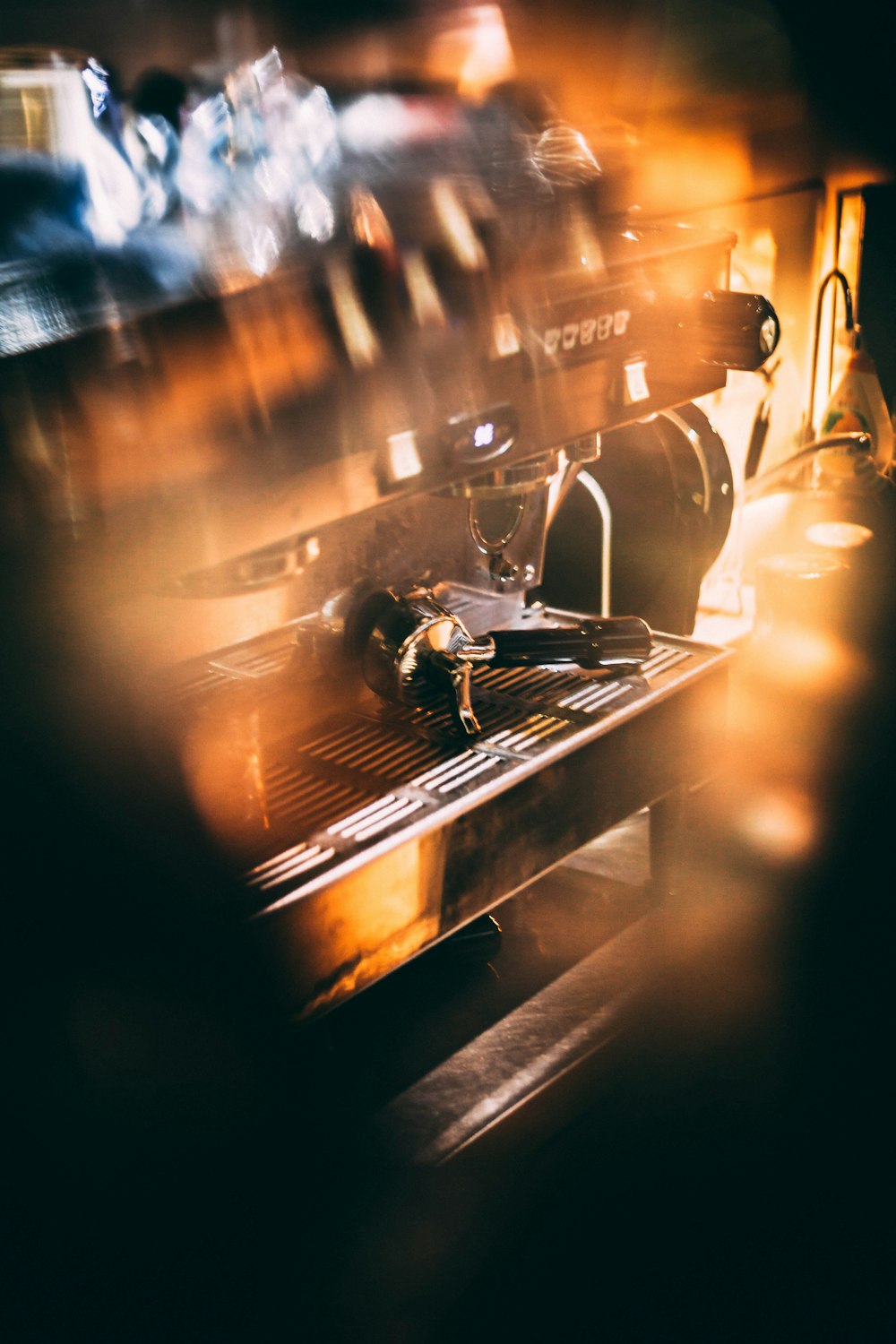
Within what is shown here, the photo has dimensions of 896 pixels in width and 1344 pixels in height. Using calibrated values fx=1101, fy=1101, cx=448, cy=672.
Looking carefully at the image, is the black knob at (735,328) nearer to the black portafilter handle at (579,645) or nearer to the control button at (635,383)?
the control button at (635,383)

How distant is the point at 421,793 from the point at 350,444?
344 millimetres

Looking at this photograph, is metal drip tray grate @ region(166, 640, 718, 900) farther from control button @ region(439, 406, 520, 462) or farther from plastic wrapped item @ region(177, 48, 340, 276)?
plastic wrapped item @ region(177, 48, 340, 276)

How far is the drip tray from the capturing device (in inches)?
34.6

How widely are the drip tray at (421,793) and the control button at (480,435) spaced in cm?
Answer: 30

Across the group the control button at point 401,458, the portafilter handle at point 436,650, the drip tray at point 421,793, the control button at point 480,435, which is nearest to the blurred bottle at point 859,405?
the drip tray at point 421,793

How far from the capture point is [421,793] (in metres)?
0.99

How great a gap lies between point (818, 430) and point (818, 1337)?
211cm

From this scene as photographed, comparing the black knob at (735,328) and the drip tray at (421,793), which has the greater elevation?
the black knob at (735,328)

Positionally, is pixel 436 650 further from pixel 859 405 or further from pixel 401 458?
pixel 859 405

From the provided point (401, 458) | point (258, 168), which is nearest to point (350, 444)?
point (401, 458)

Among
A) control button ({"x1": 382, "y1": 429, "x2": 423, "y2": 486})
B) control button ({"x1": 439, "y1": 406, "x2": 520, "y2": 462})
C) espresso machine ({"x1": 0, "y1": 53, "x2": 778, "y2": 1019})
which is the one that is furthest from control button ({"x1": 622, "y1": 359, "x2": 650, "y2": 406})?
control button ({"x1": 382, "y1": 429, "x2": 423, "y2": 486})

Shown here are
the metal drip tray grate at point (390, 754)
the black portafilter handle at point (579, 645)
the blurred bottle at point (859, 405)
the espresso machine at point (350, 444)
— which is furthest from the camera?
the blurred bottle at point (859, 405)

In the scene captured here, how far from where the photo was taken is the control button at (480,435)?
87 cm

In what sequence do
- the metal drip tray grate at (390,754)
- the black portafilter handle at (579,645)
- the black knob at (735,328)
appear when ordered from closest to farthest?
the metal drip tray grate at (390,754) → the black knob at (735,328) → the black portafilter handle at (579,645)
